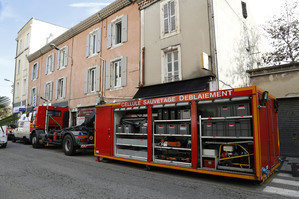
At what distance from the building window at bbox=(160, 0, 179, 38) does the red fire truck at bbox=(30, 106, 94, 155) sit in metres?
6.52

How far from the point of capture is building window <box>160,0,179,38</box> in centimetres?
1142

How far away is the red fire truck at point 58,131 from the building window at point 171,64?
188 inches

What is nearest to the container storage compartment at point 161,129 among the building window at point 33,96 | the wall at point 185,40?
the wall at point 185,40

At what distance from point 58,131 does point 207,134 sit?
29.8ft

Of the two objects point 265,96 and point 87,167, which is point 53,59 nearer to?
point 87,167

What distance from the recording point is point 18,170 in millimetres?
6777

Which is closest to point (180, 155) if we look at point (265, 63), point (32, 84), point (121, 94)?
point (121, 94)

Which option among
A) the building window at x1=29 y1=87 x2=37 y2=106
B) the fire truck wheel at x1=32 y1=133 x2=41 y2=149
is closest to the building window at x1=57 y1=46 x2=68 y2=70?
the building window at x1=29 y1=87 x2=37 y2=106

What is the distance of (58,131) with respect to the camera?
1168cm

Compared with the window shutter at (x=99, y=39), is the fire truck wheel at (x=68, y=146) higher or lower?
lower

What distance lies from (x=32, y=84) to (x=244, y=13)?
2420 centimetres

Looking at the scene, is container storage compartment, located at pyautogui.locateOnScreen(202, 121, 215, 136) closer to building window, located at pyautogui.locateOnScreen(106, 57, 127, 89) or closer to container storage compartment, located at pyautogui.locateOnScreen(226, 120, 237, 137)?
container storage compartment, located at pyautogui.locateOnScreen(226, 120, 237, 137)

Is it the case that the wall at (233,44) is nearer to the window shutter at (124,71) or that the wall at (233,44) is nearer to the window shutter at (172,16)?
the window shutter at (172,16)

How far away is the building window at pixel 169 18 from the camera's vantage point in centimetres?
1142
